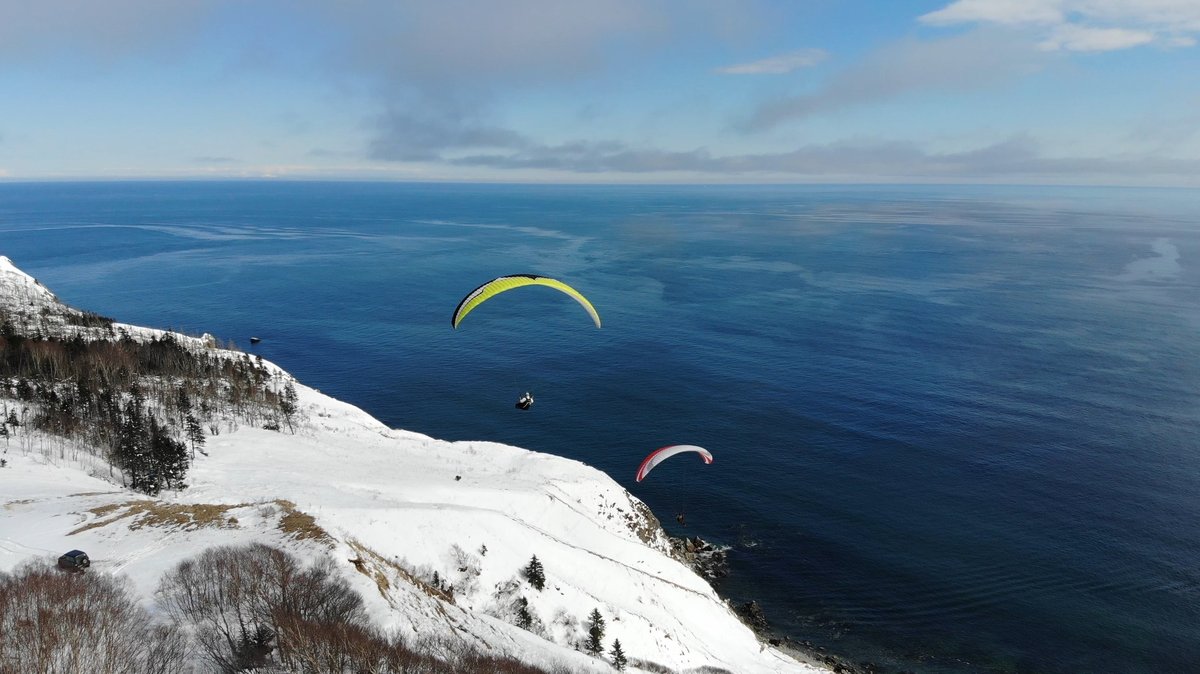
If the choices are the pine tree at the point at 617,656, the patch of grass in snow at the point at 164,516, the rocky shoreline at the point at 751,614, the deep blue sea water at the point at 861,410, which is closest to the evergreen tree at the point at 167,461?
the patch of grass in snow at the point at 164,516

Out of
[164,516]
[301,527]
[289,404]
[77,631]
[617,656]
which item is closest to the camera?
[77,631]

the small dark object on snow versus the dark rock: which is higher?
the small dark object on snow

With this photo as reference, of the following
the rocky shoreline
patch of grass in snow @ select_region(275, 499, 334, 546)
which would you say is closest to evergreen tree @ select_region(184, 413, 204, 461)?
patch of grass in snow @ select_region(275, 499, 334, 546)

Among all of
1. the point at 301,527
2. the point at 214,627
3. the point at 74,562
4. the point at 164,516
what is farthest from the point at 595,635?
the point at 74,562

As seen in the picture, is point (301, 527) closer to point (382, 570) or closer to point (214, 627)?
point (382, 570)

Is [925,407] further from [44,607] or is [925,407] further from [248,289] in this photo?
[248,289]

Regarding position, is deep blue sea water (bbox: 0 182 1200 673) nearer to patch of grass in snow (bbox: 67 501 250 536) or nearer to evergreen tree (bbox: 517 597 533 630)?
evergreen tree (bbox: 517 597 533 630)

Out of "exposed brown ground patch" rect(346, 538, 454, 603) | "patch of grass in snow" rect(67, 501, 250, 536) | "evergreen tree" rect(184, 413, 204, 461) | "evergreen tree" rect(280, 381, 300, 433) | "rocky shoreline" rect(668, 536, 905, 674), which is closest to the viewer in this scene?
"exposed brown ground patch" rect(346, 538, 454, 603)
